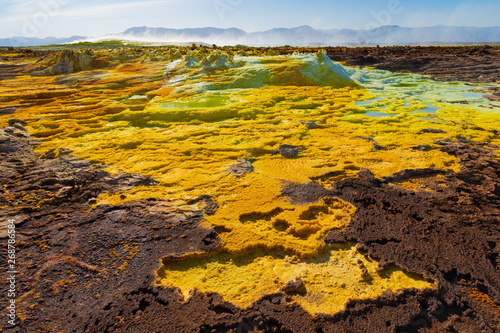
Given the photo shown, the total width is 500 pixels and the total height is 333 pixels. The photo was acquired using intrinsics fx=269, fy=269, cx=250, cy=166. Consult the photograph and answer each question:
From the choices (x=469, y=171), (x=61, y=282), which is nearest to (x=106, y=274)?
(x=61, y=282)

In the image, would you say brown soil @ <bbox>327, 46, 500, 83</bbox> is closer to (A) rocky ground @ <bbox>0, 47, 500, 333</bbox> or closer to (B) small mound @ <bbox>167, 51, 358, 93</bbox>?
(B) small mound @ <bbox>167, 51, 358, 93</bbox>

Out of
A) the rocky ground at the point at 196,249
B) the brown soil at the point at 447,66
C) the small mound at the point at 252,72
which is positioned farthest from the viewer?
the brown soil at the point at 447,66

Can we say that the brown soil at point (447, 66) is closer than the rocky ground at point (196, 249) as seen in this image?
No

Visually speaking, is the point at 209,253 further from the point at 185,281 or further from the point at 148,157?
the point at 148,157

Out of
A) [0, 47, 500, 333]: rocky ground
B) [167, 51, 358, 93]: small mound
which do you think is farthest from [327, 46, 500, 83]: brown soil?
[0, 47, 500, 333]: rocky ground

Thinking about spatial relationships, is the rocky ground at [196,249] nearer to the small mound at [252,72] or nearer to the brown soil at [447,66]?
the small mound at [252,72]

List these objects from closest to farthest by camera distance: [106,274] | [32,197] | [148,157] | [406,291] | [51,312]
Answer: [51,312] < [406,291] < [106,274] < [32,197] < [148,157]

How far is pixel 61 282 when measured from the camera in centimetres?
339

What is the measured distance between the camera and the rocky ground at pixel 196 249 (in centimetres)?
296

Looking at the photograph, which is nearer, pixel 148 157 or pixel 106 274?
pixel 106 274

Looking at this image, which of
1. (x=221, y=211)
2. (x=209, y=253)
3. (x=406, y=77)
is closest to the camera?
(x=209, y=253)

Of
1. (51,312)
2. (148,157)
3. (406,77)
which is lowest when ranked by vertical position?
(51,312)

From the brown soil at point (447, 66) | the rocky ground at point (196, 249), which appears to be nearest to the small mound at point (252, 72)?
the brown soil at point (447, 66)

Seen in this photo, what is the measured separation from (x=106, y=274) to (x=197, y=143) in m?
4.44
